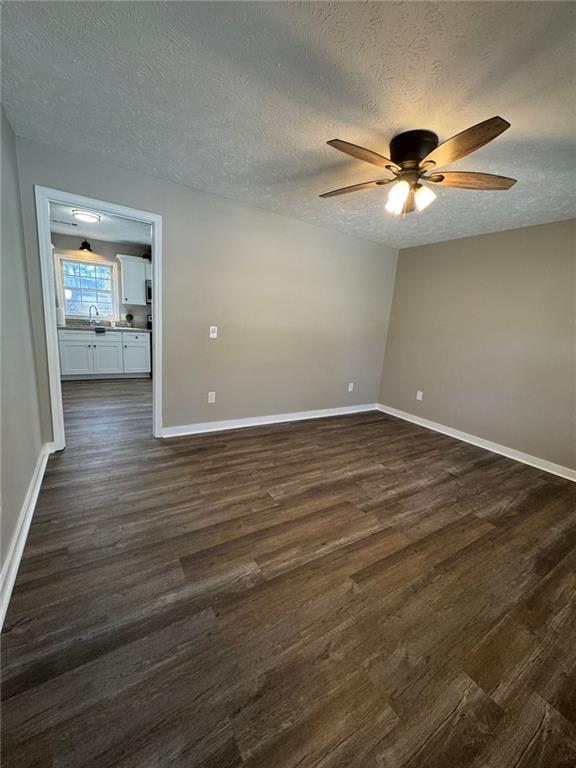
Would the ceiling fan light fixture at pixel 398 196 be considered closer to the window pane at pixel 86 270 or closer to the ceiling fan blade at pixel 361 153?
the ceiling fan blade at pixel 361 153

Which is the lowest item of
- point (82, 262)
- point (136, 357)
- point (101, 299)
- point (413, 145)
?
point (136, 357)

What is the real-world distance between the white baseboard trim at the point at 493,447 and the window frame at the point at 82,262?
18.6 feet

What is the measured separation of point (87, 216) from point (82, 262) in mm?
1946

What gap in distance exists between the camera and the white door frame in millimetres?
2242

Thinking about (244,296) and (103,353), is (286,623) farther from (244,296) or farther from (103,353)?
(103,353)

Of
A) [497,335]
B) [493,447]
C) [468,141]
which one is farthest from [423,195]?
[493,447]

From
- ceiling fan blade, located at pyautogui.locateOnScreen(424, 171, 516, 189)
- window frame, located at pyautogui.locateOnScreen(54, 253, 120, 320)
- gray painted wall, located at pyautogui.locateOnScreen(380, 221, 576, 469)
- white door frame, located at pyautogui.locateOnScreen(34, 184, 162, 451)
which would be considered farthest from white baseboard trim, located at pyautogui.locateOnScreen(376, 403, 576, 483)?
window frame, located at pyautogui.locateOnScreen(54, 253, 120, 320)

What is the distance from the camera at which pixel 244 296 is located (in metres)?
3.21

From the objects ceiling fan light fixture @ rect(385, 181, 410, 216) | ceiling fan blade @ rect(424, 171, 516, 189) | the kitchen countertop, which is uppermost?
ceiling fan blade @ rect(424, 171, 516, 189)

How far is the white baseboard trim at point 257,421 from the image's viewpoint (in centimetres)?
316

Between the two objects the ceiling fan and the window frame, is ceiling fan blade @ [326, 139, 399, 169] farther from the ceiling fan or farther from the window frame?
the window frame

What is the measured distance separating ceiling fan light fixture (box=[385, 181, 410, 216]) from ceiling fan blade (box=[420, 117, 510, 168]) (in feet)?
0.51

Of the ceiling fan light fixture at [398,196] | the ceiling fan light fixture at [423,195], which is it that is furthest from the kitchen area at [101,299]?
the ceiling fan light fixture at [423,195]

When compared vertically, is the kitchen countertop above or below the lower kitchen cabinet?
above
